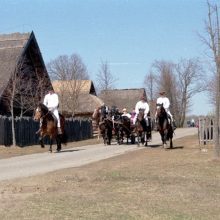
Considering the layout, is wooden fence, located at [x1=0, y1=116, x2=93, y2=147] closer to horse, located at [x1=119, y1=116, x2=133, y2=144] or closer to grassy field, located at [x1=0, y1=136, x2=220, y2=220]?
horse, located at [x1=119, y1=116, x2=133, y2=144]

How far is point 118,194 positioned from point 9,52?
36300 mm

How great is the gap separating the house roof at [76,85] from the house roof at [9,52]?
22468 mm

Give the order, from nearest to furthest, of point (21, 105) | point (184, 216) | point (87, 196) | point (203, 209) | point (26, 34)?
point (184, 216), point (203, 209), point (87, 196), point (21, 105), point (26, 34)

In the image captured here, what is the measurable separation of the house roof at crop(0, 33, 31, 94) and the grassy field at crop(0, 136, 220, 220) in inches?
1078

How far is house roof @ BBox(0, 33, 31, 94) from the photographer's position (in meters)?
42.7

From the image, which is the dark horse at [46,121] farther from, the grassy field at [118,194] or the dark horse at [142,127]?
the grassy field at [118,194]

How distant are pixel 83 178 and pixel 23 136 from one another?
70.4 ft

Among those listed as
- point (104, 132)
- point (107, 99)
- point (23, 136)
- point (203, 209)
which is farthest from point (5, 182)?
point (107, 99)

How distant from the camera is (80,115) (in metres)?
74.4

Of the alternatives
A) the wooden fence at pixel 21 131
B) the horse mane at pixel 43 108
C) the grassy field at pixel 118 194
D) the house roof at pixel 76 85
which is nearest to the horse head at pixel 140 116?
the wooden fence at pixel 21 131

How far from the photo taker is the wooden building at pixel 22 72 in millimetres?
42037

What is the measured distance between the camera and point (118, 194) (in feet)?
37.5

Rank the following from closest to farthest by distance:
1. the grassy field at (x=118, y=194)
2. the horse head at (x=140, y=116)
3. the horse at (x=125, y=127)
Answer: the grassy field at (x=118, y=194), the horse head at (x=140, y=116), the horse at (x=125, y=127)

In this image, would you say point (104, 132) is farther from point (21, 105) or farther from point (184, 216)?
point (184, 216)
